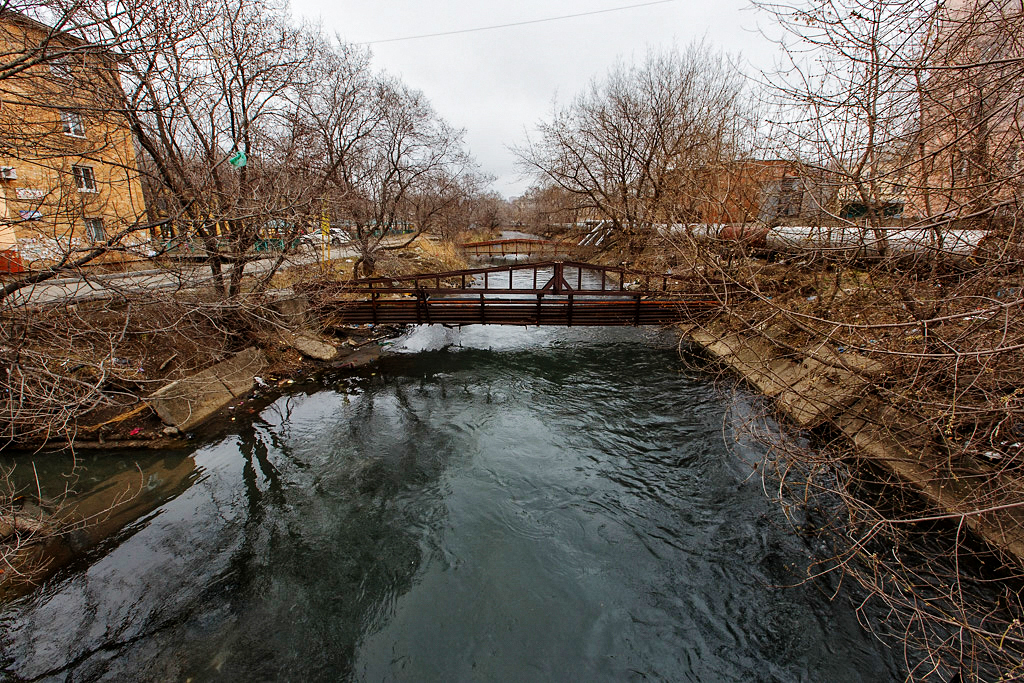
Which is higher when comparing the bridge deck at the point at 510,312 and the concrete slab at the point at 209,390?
the bridge deck at the point at 510,312

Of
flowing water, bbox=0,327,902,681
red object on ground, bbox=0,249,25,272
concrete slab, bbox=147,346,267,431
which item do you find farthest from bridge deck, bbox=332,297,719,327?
red object on ground, bbox=0,249,25,272

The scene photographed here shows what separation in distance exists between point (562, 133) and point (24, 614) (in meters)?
23.6

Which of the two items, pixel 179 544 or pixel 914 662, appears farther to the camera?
pixel 179 544

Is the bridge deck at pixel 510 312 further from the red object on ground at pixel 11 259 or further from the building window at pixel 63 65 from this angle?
the building window at pixel 63 65

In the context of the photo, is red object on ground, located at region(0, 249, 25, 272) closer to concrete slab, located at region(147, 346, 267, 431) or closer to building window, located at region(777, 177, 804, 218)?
concrete slab, located at region(147, 346, 267, 431)

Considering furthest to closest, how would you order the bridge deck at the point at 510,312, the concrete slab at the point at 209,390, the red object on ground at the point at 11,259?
the bridge deck at the point at 510,312 < the concrete slab at the point at 209,390 < the red object on ground at the point at 11,259

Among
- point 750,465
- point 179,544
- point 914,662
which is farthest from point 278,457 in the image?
point 914,662

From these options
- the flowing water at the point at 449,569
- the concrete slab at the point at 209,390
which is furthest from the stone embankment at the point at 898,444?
the concrete slab at the point at 209,390

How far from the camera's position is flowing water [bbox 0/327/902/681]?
13.5 feet

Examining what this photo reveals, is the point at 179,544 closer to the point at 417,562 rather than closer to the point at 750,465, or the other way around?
the point at 417,562

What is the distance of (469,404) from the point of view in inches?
368

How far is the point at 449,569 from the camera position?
5121 mm

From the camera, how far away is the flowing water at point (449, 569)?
4.12m

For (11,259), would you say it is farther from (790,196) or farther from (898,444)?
(790,196)
